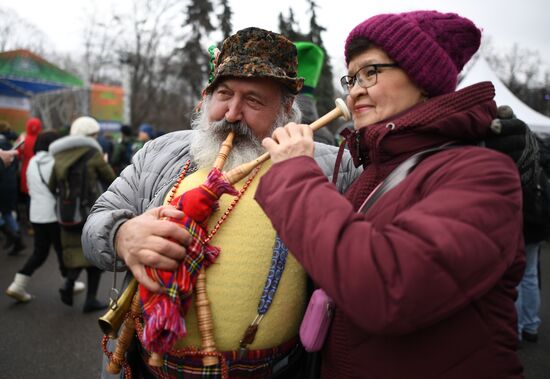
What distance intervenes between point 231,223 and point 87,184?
322 centimetres

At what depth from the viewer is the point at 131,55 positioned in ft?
67.6

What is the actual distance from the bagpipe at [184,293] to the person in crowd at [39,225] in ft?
11.7

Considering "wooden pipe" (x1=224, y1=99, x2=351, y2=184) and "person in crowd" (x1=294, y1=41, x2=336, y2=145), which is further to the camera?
"person in crowd" (x1=294, y1=41, x2=336, y2=145)

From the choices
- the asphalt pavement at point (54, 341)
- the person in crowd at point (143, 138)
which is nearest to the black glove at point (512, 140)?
the asphalt pavement at point (54, 341)

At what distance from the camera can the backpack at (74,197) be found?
4.07 m

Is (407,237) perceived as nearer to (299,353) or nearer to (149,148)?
(299,353)

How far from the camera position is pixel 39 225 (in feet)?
14.8

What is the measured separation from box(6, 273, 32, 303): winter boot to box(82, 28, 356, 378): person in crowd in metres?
3.36

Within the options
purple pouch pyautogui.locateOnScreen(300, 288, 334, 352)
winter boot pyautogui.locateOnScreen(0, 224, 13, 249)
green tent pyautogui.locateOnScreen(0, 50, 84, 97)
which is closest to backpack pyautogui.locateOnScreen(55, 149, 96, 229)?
winter boot pyautogui.locateOnScreen(0, 224, 13, 249)

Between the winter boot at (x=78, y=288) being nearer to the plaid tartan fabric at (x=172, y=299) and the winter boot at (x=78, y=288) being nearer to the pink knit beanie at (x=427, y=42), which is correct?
the plaid tartan fabric at (x=172, y=299)

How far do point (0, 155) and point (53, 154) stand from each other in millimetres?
1678

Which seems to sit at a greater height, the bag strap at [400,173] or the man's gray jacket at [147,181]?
the bag strap at [400,173]

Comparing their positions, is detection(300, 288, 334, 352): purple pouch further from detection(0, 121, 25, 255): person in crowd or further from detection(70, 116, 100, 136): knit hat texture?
detection(0, 121, 25, 255): person in crowd

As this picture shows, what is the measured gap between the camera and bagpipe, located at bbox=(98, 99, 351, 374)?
1236 mm
